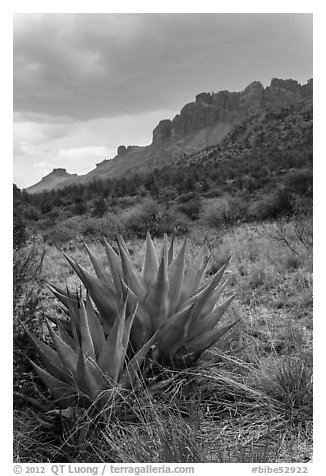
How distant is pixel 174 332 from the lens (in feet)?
6.98

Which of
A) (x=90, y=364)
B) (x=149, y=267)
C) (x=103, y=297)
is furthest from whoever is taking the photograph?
(x=149, y=267)

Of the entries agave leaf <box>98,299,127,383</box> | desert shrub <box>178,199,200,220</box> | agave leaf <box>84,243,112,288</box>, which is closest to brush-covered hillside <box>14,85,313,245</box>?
desert shrub <box>178,199,200,220</box>

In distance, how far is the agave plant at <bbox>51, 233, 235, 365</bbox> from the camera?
2137 millimetres

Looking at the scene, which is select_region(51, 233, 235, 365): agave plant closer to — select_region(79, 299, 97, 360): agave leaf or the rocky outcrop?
select_region(79, 299, 97, 360): agave leaf

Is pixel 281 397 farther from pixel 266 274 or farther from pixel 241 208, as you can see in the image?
pixel 241 208

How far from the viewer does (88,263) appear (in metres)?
4.79

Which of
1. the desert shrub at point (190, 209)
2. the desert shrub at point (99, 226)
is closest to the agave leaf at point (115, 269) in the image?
the desert shrub at point (99, 226)

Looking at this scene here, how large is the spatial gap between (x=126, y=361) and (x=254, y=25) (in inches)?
69.8

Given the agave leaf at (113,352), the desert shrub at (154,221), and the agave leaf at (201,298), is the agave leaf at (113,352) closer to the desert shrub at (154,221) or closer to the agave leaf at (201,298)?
the agave leaf at (201,298)

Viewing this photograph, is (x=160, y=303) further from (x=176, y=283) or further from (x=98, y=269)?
(x=98, y=269)

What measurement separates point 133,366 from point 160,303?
0.32m

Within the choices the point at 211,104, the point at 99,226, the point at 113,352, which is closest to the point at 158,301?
the point at 113,352

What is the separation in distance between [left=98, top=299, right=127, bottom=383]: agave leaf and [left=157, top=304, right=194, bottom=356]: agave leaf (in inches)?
10.6

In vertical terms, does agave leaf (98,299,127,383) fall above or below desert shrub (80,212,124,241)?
below
